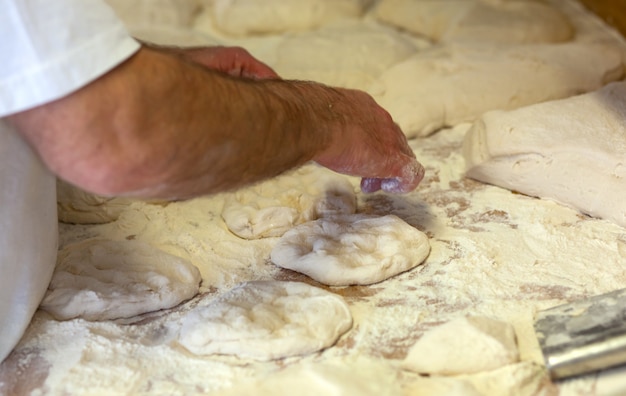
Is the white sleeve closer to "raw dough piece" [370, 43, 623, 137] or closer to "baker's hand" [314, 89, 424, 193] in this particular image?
"baker's hand" [314, 89, 424, 193]

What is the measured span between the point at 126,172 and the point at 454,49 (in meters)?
1.70

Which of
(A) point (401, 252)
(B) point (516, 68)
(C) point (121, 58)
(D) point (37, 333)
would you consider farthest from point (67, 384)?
(B) point (516, 68)

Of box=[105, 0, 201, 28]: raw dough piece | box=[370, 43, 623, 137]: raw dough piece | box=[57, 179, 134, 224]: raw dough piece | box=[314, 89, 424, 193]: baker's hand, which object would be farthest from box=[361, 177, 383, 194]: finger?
box=[105, 0, 201, 28]: raw dough piece

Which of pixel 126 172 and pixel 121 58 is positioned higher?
pixel 121 58

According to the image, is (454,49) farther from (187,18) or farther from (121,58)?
(121,58)

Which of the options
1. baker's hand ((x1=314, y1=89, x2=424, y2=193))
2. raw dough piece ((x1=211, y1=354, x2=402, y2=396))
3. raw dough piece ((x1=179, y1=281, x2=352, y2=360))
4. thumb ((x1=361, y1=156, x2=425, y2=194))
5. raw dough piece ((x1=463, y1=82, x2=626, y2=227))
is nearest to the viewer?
raw dough piece ((x1=211, y1=354, x2=402, y2=396))

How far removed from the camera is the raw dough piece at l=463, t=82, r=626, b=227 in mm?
1774

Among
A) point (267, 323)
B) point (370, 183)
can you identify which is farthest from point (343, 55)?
point (267, 323)

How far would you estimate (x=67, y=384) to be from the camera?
1363 mm

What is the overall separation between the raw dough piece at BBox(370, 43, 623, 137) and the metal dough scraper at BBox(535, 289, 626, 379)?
99 cm

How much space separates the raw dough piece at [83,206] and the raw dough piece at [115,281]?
5.6 inches

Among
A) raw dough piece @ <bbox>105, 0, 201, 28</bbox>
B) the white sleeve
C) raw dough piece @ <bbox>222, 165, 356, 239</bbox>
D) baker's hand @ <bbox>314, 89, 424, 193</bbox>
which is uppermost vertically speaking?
the white sleeve

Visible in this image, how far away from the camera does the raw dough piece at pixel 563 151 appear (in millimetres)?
1774

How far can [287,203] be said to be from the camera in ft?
6.22
